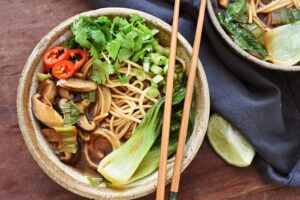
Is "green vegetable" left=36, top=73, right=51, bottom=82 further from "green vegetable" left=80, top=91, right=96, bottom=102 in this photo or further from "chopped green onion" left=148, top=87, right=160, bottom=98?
"chopped green onion" left=148, top=87, right=160, bottom=98

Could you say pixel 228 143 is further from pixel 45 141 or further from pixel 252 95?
pixel 45 141

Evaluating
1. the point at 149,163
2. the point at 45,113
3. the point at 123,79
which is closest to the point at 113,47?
the point at 123,79

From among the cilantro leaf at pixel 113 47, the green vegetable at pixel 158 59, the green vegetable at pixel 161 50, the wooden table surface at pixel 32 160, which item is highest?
the cilantro leaf at pixel 113 47

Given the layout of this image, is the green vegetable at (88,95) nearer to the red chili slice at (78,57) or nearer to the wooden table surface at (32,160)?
the red chili slice at (78,57)

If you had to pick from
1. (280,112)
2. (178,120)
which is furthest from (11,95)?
(280,112)

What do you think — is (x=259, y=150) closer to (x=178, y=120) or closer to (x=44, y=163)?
(x=178, y=120)

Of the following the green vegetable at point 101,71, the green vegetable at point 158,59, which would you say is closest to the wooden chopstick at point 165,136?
the green vegetable at point 158,59
